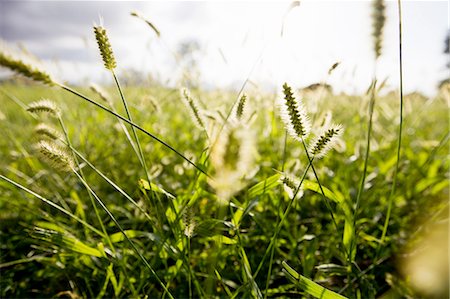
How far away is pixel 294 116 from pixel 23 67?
573mm

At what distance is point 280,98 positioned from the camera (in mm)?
828

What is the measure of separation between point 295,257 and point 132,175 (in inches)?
48.1

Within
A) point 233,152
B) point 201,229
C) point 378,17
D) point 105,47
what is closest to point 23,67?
point 105,47

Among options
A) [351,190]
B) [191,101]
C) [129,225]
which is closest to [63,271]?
[129,225]

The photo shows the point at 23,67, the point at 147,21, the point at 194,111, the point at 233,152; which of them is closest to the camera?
the point at 233,152

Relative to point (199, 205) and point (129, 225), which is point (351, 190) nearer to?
point (199, 205)

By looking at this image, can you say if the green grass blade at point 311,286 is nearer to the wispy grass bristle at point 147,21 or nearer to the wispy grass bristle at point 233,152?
the wispy grass bristle at point 233,152

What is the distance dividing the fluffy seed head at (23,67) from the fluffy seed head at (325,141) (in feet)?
1.99

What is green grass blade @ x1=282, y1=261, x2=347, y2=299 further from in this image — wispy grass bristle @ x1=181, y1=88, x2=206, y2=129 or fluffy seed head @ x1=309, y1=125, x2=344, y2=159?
wispy grass bristle @ x1=181, y1=88, x2=206, y2=129

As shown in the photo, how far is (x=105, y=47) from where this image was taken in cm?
87

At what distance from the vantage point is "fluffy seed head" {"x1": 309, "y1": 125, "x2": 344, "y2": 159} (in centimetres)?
83

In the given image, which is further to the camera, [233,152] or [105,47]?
[105,47]

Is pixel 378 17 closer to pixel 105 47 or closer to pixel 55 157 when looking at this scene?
pixel 105 47

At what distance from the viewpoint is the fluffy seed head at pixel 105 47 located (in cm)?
86
